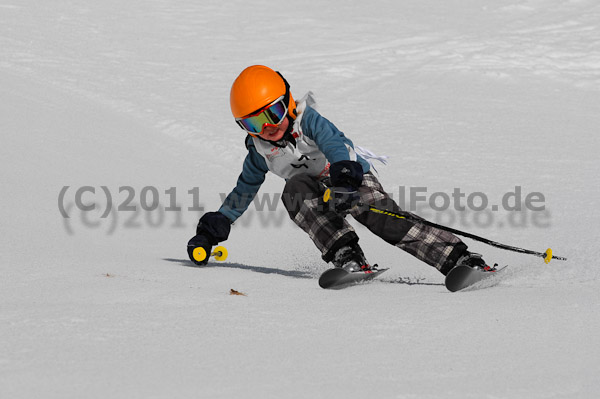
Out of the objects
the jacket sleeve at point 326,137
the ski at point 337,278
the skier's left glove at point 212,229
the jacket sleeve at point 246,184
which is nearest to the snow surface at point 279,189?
the ski at point 337,278

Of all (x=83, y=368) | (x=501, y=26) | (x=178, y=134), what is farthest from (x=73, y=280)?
(x=501, y=26)

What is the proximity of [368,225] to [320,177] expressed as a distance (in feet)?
1.35

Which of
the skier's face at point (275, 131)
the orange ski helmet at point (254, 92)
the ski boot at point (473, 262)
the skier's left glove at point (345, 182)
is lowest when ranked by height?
the ski boot at point (473, 262)

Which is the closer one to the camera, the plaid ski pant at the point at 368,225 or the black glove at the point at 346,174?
the black glove at the point at 346,174

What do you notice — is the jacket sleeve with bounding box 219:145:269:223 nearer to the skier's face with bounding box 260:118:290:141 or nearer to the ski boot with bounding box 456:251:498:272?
the skier's face with bounding box 260:118:290:141

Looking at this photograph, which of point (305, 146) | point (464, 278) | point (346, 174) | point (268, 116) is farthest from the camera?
point (305, 146)

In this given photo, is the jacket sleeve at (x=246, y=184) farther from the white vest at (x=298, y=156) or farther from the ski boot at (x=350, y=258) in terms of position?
the ski boot at (x=350, y=258)

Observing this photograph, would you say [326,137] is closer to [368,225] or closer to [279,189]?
[368,225]

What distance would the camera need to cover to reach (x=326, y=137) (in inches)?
145

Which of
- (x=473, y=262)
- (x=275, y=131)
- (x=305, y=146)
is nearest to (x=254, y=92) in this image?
(x=275, y=131)

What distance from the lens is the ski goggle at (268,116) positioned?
3699 millimetres

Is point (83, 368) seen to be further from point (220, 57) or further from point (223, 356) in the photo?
point (220, 57)

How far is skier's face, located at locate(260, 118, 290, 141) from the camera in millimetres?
3785

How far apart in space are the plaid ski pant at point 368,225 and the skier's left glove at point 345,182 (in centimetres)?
15
